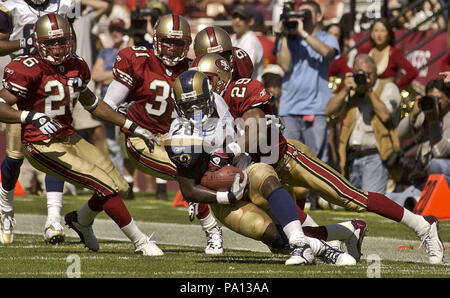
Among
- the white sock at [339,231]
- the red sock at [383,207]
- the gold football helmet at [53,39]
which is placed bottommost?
the white sock at [339,231]

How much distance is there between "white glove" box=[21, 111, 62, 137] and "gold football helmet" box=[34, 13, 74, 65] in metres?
0.47

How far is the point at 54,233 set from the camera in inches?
262

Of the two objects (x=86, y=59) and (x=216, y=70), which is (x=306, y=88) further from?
(x=216, y=70)

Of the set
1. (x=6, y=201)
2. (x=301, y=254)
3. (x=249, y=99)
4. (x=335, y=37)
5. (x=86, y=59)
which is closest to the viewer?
(x=301, y=254)

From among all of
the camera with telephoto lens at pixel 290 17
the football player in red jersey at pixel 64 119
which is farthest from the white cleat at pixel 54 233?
the camera with telephoto lens at pixel 290 17

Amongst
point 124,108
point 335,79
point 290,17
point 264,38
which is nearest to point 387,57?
point 335,79

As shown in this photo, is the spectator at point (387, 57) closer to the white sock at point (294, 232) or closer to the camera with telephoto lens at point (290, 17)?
the camera with telephoto lens at point (290, 17)

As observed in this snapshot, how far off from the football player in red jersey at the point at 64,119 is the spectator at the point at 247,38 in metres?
3.10

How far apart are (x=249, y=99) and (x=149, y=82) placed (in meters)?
1.31

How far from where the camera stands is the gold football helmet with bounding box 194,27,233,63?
6.30 metres

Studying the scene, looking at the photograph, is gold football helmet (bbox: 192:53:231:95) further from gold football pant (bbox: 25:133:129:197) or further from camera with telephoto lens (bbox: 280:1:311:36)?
camera with telephoto lens (bbox: 280:1:311:36)

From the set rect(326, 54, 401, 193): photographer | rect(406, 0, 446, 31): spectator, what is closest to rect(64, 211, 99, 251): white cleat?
rect(326, 54, 401, 193): photographer

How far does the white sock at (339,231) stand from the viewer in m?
5.80

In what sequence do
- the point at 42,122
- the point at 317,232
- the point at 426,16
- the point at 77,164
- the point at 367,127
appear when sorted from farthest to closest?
the point at 426,16 < the point at 367,127 < the point at 77,164 < the point at 42,122 < the point at 317,232
